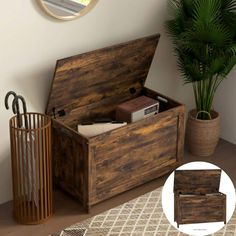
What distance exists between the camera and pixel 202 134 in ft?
13.8

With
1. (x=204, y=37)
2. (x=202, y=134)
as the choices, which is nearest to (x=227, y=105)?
(x=202, y=134)

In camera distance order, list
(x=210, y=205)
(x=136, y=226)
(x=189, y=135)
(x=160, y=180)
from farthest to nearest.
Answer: (x=189, y=135), (x=160, y=180), (x=136, y=226), (x=210, y=205)

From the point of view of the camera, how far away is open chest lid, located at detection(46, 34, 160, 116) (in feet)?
11.6

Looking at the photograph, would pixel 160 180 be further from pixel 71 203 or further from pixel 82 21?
pixel 82 21

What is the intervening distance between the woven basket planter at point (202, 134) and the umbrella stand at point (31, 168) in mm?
1174

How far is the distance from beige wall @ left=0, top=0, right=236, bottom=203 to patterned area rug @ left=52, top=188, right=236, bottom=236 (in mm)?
582

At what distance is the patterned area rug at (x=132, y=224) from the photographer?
11.2 feet

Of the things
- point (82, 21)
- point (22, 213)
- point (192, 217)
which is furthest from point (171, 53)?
point (192, 217)

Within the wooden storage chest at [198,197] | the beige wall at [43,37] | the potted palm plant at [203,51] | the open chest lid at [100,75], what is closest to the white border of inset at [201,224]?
the wooden storage chest at [198,197]

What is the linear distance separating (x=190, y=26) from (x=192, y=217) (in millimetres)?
1939

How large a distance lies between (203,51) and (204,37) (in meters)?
0.13

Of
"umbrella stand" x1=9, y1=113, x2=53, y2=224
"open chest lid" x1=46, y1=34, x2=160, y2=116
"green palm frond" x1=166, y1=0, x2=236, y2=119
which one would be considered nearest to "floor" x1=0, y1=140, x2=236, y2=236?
"umbrella stand" x1=9, y1=113, x2=53, y2=224

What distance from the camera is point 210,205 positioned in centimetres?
215

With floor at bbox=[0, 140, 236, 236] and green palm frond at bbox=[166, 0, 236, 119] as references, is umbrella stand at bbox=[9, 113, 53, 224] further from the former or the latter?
green palm frond at bbox=[166, 0, 236, 119]
